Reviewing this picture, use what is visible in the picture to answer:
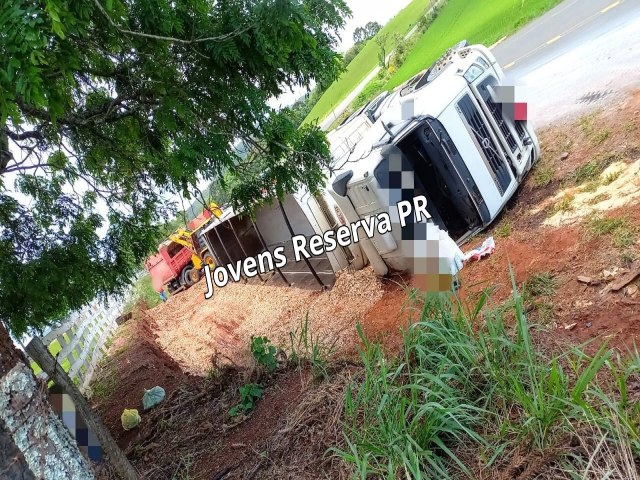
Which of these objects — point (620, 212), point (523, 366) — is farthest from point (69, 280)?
point (620, 212)

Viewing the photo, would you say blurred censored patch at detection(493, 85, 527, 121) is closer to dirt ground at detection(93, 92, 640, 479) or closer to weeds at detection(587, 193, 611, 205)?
dirt ground at detection(93, 92, 640, 479)

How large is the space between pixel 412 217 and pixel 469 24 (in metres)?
20.7

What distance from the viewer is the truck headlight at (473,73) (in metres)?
6.43

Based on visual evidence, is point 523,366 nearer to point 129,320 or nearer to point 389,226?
point 389,226

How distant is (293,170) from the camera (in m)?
3.50

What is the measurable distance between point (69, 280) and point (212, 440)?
1923 mm

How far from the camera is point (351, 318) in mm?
6000

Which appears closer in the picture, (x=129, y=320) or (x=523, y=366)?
(x=523, y=366)

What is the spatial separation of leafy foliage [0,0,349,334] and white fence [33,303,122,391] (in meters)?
2.88

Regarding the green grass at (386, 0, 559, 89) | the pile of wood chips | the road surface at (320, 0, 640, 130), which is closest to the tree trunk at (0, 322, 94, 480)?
the pile of wood chips

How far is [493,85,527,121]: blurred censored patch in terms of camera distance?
666 cm

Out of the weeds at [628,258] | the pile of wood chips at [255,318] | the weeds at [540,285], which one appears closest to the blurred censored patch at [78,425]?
the pile of wood chips at [255,318]

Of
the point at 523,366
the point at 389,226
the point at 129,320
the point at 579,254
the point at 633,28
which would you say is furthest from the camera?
the point at 129,320

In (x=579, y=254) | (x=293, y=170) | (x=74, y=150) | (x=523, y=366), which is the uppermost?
(x=74, y=150)
